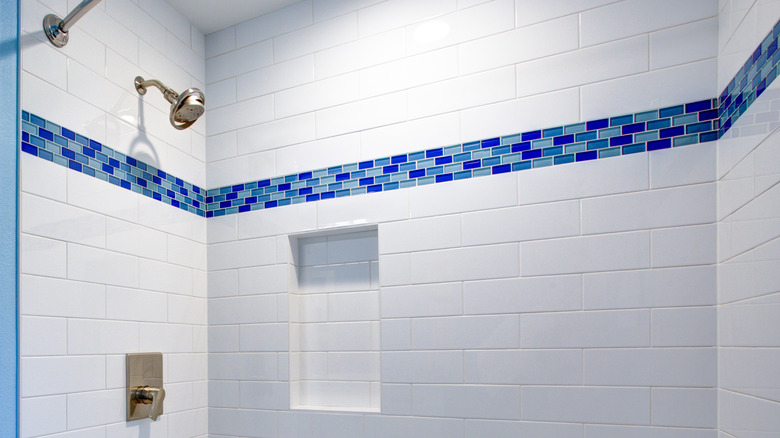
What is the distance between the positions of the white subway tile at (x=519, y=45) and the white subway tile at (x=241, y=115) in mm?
845

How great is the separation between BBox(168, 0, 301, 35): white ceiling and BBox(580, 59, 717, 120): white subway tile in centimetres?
127

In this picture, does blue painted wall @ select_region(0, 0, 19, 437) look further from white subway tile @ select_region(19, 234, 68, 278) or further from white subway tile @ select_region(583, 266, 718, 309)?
white subway tile @ select_region(583, 266, 718, 309)

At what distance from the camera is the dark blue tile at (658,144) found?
5.19 ft

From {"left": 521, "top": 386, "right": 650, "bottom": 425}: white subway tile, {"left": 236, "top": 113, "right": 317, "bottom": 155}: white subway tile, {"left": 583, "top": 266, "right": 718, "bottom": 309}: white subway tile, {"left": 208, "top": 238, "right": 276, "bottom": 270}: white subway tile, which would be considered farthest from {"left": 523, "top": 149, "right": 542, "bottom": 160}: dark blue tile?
{"left": 208, "top": 238, "right": 276, "bottom": 270}: white subway tile

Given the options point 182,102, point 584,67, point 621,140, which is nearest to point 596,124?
point 621,140

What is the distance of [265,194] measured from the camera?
220cm

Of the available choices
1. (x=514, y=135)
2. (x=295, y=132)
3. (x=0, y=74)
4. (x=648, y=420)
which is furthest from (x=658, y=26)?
(x=0, y=74)

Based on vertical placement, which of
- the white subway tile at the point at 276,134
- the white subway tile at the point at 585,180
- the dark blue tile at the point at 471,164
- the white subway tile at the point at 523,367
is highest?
the white subway tile at the point at 276,134

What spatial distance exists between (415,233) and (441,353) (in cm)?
42

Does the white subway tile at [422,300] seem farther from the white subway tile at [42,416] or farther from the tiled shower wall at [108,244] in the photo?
the white subway tile at [42,416]

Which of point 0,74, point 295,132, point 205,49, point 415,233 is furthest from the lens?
point 205,49

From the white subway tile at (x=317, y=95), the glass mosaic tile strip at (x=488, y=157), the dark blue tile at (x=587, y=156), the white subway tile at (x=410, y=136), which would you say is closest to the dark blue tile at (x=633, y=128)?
the glass mosaic tile strip at (x=488, y=157)

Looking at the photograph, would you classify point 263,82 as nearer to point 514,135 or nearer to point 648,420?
point 514,135

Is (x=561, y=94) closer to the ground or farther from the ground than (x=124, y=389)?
farther from the ground
